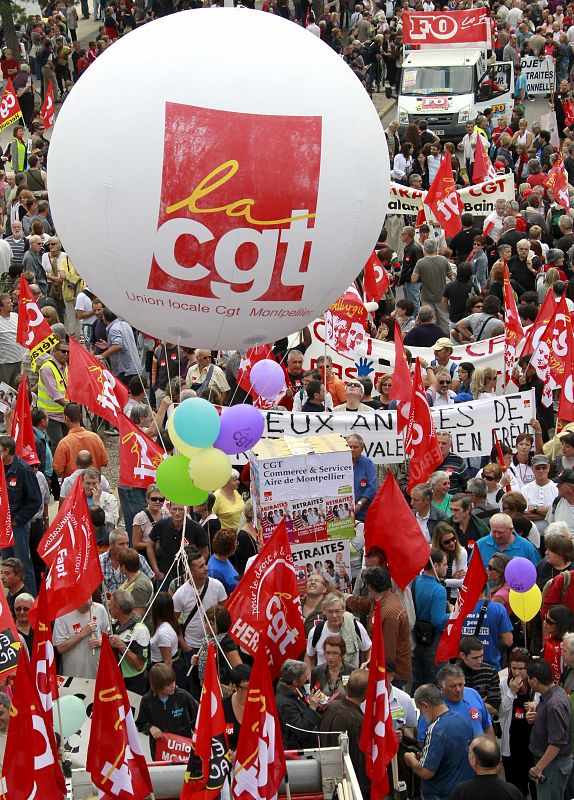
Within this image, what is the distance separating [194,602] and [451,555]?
1.90 meters

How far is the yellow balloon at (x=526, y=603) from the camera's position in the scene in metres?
9.88

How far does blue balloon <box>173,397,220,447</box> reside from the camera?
9484 mm

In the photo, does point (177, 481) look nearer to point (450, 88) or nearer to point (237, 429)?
point (237, 429)

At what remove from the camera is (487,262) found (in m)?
18.2

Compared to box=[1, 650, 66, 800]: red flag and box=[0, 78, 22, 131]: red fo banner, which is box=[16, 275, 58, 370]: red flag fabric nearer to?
box=[1, 650, 66, 800]: red flag

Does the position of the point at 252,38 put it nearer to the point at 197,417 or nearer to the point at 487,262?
the point at 197,417

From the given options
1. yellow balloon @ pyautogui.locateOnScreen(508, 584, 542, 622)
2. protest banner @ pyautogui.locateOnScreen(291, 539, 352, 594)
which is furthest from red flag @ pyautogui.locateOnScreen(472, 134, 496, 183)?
yellow balloon @ pyautogui.locateOnScreen(508, 584, 542, 622)

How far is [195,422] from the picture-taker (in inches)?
373

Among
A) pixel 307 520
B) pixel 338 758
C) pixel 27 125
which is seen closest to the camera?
pixel 338 758

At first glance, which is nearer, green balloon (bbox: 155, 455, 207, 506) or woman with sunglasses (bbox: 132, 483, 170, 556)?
green balloon (bbox: 155, 455, 207, 506)

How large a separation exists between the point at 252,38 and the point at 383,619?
12.6ft

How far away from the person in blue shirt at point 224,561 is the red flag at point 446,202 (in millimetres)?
9194

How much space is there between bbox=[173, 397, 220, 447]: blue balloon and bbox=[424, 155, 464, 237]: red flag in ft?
33.2

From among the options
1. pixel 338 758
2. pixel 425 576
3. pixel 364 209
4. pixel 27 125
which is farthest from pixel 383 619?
pixel 27 125
